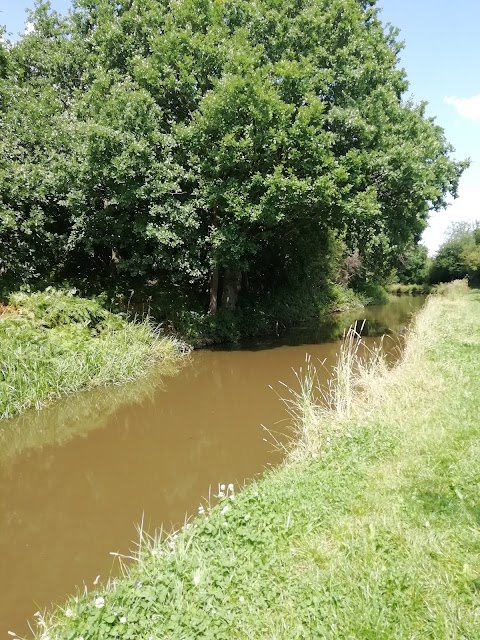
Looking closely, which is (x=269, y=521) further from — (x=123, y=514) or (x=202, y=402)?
(x=202, y=402)

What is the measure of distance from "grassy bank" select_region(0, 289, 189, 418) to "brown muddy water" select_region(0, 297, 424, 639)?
41 cm

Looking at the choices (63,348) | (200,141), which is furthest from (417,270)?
(63,348)

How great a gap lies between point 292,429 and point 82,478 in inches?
132

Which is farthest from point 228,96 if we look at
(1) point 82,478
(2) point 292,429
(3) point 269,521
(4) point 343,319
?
(4) point 343,319

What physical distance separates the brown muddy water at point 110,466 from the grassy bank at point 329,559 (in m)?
0.73


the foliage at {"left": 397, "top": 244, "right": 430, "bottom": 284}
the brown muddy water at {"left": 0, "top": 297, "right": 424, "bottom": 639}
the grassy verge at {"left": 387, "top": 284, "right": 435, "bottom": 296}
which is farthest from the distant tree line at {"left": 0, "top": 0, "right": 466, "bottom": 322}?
the foliage at {"left": 397, "top": 244, "right": 430, "bottom": 284}

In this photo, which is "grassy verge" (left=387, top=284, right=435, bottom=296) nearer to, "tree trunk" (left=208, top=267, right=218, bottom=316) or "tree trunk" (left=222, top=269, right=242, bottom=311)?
"tree trunk" (left=222, top=269, right=242, bottom=311)

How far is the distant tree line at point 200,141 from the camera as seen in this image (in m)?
12.3

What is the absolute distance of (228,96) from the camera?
11938 millimetres

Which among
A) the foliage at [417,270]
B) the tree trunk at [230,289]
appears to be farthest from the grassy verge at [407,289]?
the tree trunk at [230,289]

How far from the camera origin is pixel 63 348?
9.77m

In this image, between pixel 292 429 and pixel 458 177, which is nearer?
pixel 292 429

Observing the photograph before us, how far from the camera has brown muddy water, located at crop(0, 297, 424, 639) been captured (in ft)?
14.1

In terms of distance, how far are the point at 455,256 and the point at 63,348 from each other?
43.3 metres
